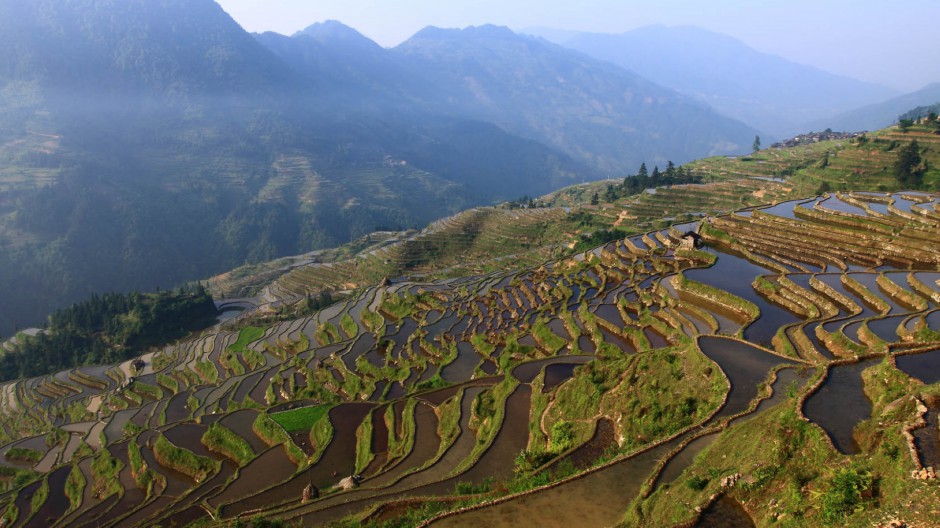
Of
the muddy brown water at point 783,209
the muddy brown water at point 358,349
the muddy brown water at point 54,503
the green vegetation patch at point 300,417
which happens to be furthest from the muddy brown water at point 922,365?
the muddy brown water at point 54,503

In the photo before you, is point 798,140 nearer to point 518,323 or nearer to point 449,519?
point 518,323


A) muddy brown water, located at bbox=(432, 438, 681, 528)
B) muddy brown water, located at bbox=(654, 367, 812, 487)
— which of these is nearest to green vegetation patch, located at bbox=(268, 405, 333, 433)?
muddy brown water, located at bbox=(432, 438, 681, 528)

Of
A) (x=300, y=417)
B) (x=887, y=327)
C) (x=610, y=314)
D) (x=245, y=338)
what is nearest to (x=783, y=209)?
(x=610, y=314)

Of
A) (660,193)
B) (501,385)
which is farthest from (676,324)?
(660,193)

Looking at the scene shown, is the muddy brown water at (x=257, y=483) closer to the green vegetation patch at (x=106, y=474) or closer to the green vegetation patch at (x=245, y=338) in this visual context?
the green vegetation patch at (x=106, y=474)

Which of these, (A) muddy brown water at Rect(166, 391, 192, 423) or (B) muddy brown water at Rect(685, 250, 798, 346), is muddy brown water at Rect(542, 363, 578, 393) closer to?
(B) muddy brown water at Rect(685, 250, 798, 346)
